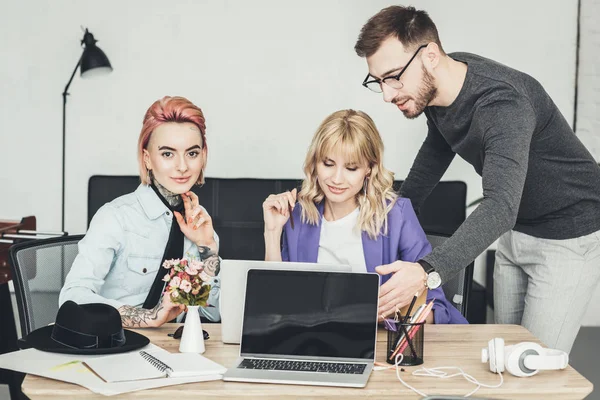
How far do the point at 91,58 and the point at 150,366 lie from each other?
8.59 feet

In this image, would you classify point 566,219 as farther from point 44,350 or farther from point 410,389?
point 44,350

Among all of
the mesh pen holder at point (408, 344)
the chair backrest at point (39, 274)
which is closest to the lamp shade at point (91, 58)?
the chair backrest at point (39, 274)

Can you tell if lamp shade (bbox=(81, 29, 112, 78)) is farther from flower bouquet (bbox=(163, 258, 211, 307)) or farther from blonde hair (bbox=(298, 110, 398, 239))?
flower bouquet (bbox=(163, 258, 211, 307))

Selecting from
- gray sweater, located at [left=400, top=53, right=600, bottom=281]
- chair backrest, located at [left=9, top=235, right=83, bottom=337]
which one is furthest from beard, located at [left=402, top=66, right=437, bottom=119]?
chair backrest, located at [left=9, top=235, right=83, bottom=337]

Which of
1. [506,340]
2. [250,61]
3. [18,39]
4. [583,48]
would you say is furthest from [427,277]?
[18,39]

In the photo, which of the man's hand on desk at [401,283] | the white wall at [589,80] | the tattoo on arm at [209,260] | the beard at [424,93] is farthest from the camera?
the white wall at [589,80]

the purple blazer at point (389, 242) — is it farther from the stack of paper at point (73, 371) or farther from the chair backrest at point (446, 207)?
the chair backrest at point (446, 207)

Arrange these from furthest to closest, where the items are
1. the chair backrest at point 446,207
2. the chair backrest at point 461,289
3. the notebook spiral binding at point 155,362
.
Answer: the chair backrest at point 446,207 → the chair backrest at point 461,289 → the notebook spiral binding at point 155,362

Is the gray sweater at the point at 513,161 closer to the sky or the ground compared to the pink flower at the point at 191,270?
closer to the sky

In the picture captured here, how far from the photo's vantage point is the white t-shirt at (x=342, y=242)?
7.77ft

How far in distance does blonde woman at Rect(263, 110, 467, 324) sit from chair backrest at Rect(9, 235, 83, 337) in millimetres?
643

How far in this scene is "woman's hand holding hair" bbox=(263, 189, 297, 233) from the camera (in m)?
2.38

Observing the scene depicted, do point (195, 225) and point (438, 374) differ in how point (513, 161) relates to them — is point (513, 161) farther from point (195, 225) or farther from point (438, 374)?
point (195, 225)

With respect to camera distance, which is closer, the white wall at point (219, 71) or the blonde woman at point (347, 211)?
the blonde woman at point (347, 211)
